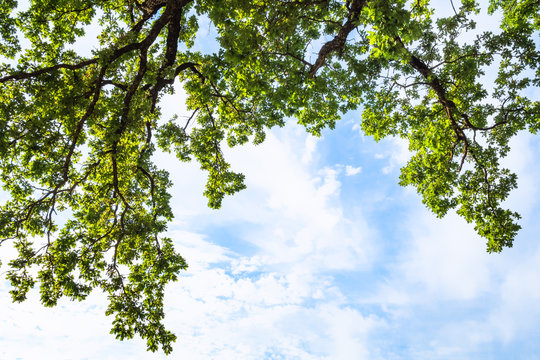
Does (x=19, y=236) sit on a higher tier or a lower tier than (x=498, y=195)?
lower

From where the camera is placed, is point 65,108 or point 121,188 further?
point 121,188

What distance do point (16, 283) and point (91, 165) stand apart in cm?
390

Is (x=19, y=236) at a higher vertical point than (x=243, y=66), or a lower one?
lower

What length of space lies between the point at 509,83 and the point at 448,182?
3.76 meters

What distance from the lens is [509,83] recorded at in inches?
406

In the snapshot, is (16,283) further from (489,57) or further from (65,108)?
(489,57)

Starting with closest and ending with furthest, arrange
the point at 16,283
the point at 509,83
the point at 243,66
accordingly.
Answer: the point at 16,283, the point at 243,66, the point at 509,83

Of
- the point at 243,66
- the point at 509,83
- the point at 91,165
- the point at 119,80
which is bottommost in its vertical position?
the point at 91,165

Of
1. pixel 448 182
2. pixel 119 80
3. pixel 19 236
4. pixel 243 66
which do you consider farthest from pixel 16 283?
pixel 448 182

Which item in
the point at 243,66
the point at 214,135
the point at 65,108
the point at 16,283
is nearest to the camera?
the point at 65,108

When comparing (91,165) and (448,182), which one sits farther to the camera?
(448,182)

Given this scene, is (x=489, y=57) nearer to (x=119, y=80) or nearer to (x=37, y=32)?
(x=119, y=80)

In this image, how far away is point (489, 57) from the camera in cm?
991

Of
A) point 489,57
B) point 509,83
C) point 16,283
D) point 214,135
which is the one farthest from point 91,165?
point 509,83
